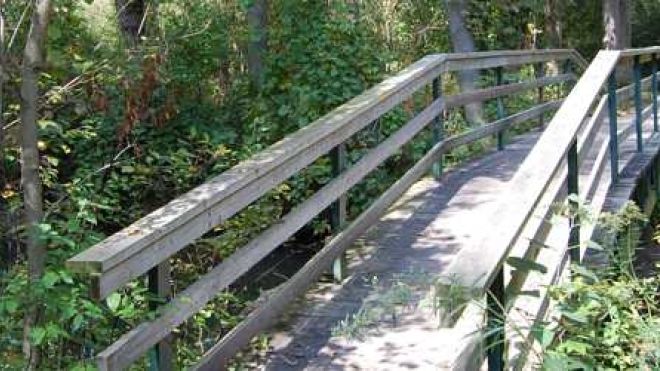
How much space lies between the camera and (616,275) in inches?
169

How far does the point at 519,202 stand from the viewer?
9.09 feet

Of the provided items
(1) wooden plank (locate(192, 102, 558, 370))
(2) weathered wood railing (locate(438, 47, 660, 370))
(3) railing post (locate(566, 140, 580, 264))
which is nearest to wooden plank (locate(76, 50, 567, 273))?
(1) wooden plank (locate(192, 102, 558, 370))

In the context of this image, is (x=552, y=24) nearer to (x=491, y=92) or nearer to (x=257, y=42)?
(x=257, y=42)

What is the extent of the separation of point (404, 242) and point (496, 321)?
2.90 meters

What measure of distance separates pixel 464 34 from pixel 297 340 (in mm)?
8449

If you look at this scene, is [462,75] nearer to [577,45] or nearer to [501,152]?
[501,152]

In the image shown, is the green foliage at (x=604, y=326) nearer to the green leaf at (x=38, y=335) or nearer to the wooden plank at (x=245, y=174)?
the wooden plank at (x=245, y=174)

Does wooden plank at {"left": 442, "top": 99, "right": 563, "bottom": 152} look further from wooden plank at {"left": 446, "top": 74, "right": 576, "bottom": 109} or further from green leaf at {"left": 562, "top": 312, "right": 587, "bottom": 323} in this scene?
green leaf at {"left": 562, "top": 312, "right": 587, "bottom": 323}

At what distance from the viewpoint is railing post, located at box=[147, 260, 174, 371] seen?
10.5 feet

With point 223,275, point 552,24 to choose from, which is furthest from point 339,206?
point 552,24

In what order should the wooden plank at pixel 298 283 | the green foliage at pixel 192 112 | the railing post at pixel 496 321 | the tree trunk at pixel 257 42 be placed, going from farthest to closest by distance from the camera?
1. the tree trunk at pixel 257 42
2. the green foliage at pixel 192 112
3. the wooden plank at pixel 298 283
4. the railing post at pixel 496 321

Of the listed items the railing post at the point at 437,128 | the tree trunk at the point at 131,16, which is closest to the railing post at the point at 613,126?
the railing post at the point at 437,128

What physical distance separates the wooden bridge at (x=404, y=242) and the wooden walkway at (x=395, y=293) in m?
0.01

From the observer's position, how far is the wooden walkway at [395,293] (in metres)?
3.89
